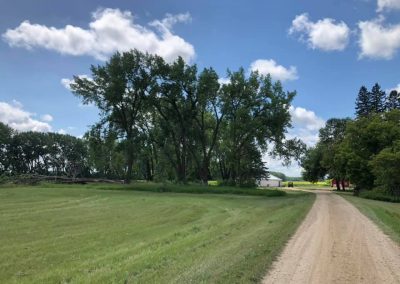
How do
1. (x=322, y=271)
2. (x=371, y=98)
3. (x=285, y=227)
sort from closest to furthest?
(x=322, y=271), (x=285, y=227), (x=371, y=98)

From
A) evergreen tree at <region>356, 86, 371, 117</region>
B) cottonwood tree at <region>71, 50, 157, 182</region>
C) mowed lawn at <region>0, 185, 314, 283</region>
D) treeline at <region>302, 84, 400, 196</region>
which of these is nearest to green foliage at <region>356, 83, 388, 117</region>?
evergreen tree at <region>356, 86, 371, 117</region>

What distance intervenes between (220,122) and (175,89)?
8.36 meters

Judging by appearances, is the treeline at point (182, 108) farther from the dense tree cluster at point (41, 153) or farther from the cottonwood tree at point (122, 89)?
the dense tree cluster at point (41, 153)

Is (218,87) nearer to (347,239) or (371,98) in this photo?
(347,239)

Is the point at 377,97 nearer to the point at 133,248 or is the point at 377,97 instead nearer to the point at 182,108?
the point at 182,108

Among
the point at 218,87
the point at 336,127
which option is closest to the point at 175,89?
the point at 218,87

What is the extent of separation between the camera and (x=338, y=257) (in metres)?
10.3

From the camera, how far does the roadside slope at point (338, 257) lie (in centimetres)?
836

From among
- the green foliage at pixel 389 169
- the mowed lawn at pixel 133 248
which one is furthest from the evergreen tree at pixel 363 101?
the mowed lawn at pixel 133 248

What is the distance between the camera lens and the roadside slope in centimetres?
836

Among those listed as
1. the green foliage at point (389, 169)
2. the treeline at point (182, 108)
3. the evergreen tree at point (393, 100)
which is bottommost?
the green foliage at point (389, 169)

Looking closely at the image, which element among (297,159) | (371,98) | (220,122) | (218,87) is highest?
(371,98)

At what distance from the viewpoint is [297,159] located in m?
59.8

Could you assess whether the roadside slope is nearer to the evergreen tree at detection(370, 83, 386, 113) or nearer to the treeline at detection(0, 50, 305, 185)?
the treeline at detection(0, 50, 305, 185)
